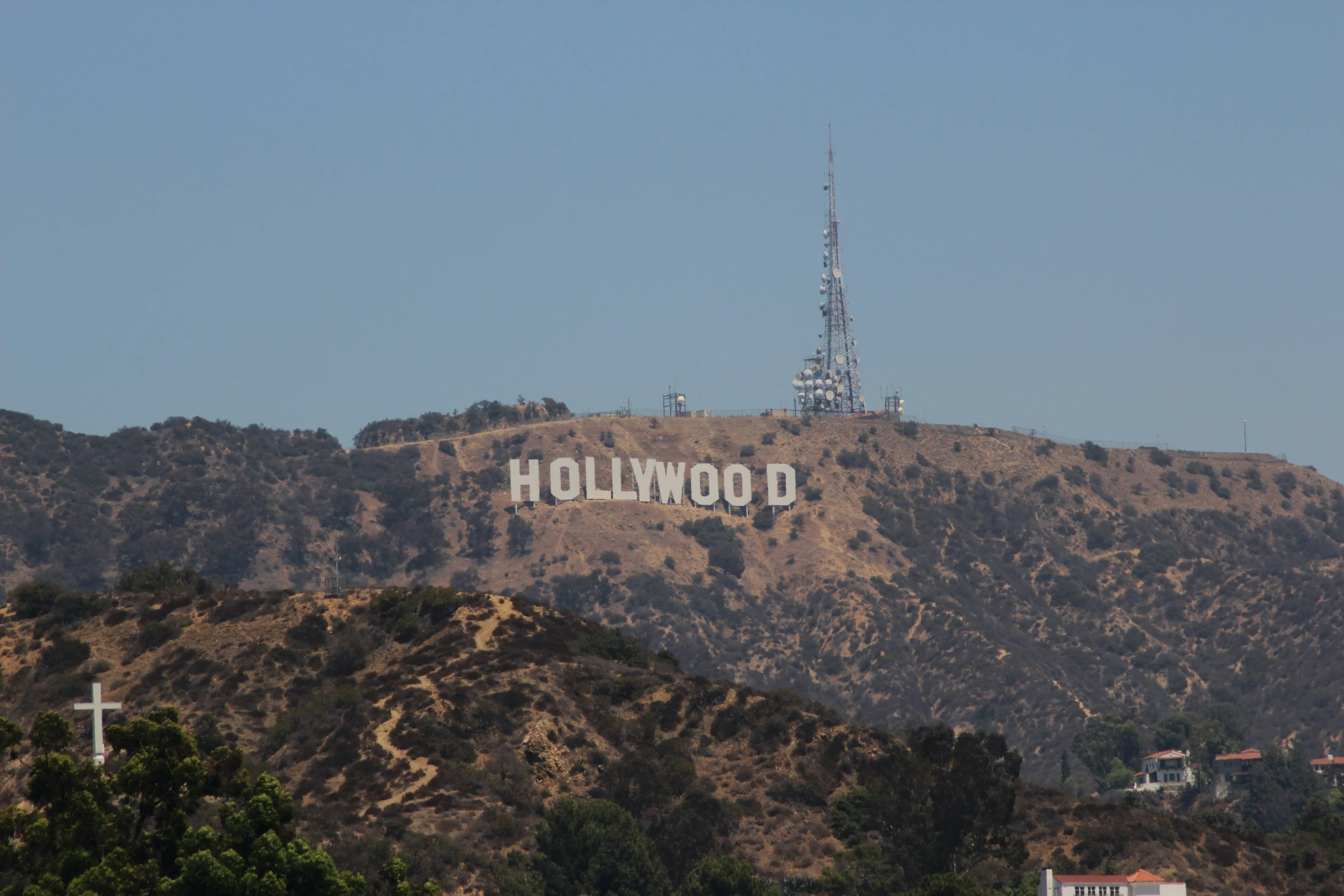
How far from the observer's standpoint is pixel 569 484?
197375mm

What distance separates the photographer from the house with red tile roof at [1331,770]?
472ft

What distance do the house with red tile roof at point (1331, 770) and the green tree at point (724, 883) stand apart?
81758mm

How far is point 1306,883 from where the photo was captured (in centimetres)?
7744

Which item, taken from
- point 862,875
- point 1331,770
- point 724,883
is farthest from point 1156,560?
point 724,883

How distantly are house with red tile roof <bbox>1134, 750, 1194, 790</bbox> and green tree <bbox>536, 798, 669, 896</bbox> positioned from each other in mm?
85836

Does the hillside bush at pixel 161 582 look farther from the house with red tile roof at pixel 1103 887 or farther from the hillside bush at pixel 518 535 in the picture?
the hillside bush at pixel 518 535

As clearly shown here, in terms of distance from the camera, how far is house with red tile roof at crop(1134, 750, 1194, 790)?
6033 inches

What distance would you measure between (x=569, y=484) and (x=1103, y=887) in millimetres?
134158

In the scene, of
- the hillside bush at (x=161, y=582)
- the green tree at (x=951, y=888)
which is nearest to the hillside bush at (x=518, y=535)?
the hillside bush at (x=161, y=582)

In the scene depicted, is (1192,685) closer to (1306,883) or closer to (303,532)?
(303,532)

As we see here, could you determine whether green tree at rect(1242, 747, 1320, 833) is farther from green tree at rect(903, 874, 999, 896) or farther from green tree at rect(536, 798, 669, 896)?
green tree at rect(903, 874, 999, 896)

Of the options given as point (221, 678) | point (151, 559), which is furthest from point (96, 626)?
point (151, 559)

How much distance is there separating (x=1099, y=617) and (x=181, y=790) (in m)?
164

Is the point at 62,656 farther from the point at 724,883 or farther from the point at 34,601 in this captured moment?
the point at 724,883
